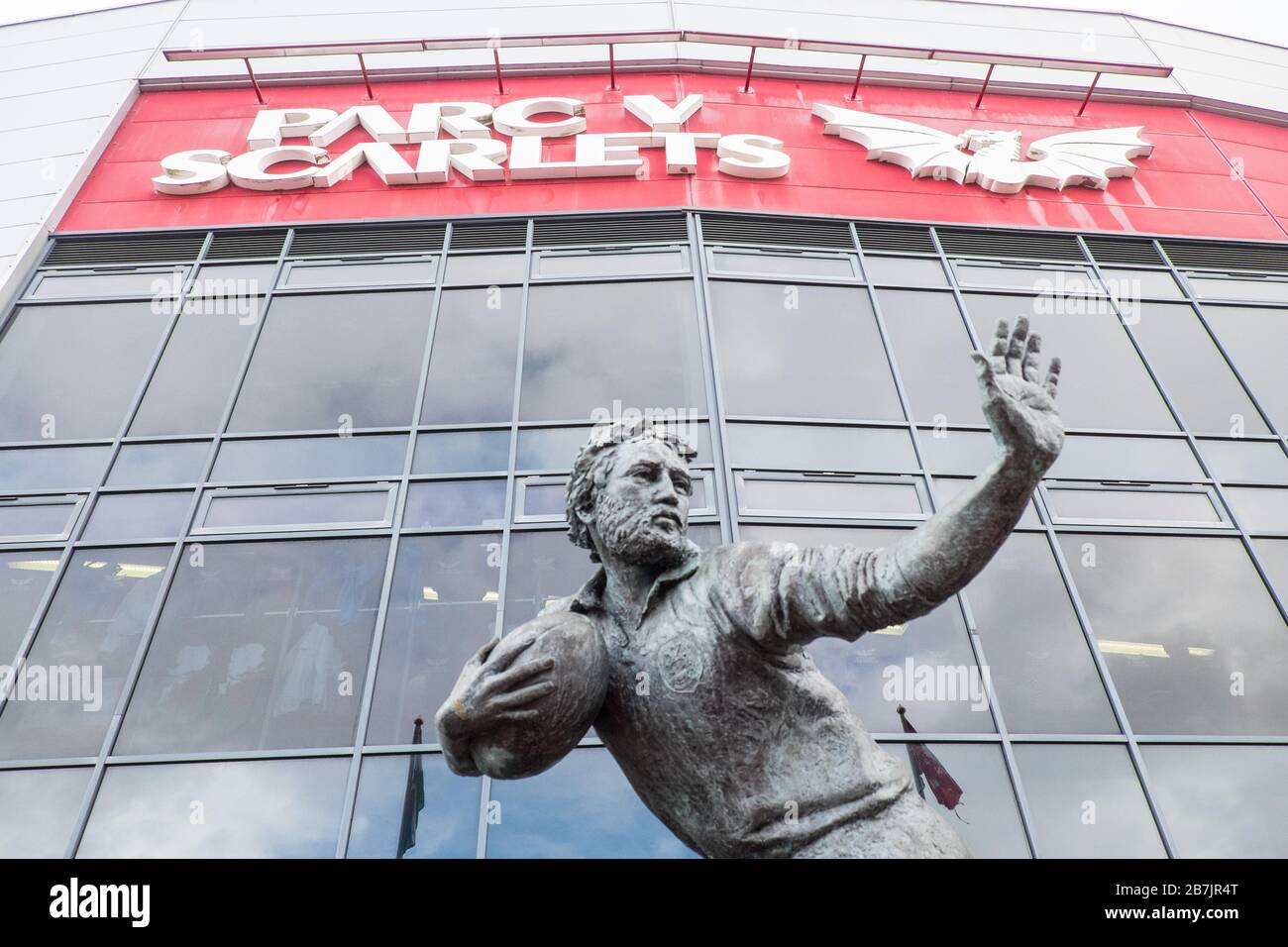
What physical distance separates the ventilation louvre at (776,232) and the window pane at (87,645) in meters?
7.06

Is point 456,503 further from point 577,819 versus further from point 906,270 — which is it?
point 906,270

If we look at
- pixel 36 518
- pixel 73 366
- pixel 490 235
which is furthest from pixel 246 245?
pixel 36 518

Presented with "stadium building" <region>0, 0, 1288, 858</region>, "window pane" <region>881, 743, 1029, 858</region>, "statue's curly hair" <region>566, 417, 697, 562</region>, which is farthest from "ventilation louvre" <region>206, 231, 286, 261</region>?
"statue's curly hair" <region>566, 417, 697, 562</region>

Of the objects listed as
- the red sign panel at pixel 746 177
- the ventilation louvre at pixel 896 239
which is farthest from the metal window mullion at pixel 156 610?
the ventilation louvre at pixel 896 239

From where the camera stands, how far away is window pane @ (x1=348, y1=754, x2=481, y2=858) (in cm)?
802

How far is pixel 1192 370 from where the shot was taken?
12031 mm

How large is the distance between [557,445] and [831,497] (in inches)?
107

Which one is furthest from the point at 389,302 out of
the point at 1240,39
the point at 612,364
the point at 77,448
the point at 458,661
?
the point at 1240,39

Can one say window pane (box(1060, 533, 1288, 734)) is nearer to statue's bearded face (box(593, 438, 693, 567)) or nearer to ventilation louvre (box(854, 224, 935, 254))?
ventilation louvre (box(854, 224, 935, 254))

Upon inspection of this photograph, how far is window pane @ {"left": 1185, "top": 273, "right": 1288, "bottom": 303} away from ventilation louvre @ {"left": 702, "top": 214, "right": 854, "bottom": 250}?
13.9 feet

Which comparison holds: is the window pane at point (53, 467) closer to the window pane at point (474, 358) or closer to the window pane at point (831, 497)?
the window pane at point (474, 358)

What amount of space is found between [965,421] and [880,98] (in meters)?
6.36

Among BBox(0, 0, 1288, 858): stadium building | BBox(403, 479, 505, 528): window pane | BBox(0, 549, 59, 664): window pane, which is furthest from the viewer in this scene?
BBox(403, 479, 505, 528): window pane

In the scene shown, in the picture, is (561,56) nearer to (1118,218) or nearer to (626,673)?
(1118,218)
